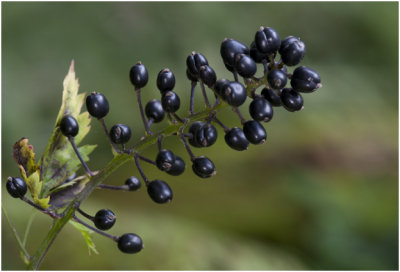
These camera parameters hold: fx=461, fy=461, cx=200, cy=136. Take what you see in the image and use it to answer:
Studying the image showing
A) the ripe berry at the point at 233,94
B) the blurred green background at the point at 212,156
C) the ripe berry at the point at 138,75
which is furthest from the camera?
the blurred green background at the point at 212,156

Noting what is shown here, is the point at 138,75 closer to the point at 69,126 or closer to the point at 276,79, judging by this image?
the point at 69,126

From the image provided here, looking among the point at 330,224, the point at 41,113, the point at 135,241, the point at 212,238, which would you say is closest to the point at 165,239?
the point at 212,238

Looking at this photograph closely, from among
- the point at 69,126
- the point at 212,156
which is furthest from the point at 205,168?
the point at 212,156

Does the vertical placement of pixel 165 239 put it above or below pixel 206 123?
above

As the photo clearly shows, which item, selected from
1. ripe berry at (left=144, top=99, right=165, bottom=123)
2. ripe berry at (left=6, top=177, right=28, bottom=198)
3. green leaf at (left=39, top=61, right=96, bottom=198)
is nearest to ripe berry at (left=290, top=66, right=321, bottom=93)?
ripe berry at (left=144, top=99, right=165, bottom=123)

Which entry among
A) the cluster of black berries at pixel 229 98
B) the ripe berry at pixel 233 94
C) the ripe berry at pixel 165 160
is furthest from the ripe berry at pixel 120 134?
the ripe berry at pixel 233 94

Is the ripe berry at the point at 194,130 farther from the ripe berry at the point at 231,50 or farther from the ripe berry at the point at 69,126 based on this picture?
the ripe berry at the point at 69,126

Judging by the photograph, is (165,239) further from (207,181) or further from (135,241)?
(135,241)
